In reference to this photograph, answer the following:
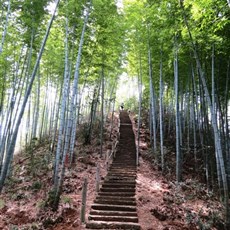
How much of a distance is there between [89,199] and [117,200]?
0.92 metres

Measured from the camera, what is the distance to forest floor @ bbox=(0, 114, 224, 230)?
17.2ft

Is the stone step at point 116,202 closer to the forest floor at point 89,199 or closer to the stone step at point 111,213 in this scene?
the forest floor at point 89,199

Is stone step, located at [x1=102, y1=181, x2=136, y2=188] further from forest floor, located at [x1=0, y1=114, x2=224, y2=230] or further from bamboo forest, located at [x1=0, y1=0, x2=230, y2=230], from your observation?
forest floor, located at [x1=0, y1=114, x2=224, y2=230]

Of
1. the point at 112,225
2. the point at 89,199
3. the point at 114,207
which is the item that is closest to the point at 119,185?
the point at 89,199

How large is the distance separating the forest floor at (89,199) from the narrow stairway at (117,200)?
0.73ft

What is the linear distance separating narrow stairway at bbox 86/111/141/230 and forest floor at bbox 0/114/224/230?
0.22m

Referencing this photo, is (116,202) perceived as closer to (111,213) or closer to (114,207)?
(114,207)

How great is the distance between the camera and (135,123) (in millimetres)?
16703

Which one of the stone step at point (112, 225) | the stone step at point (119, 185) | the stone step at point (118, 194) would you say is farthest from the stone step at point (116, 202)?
the stone step at point (119, 185)

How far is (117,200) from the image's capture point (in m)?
6.06

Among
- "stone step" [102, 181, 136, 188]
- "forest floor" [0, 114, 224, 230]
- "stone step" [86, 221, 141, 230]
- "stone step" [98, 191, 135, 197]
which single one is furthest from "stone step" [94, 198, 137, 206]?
"stone step" [102, 181, 136, 188]

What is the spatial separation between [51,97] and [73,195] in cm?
956

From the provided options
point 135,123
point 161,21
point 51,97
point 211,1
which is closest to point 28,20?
point 161,21

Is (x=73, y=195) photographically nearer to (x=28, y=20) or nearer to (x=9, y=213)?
(x=9, y=213)
